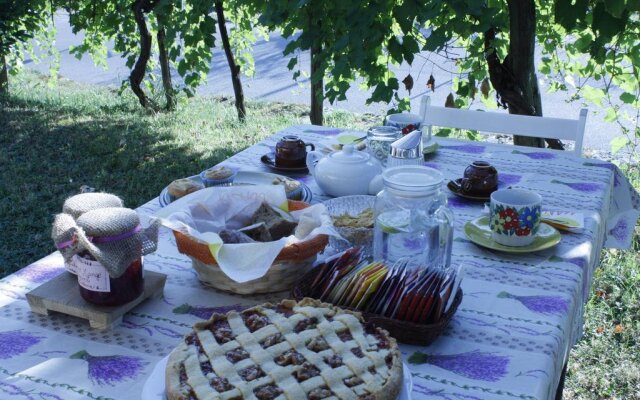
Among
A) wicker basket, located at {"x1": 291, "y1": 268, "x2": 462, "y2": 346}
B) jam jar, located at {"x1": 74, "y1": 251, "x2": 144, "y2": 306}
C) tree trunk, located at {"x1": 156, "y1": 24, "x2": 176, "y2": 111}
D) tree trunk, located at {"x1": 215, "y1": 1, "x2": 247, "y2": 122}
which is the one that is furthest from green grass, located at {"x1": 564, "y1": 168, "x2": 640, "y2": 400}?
tree trunk, located at {"x1": 156, "y1": 24, "x2": 176, "y2": 111}

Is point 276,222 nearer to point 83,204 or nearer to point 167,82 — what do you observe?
point 83,204

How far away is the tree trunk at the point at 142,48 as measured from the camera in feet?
14.8

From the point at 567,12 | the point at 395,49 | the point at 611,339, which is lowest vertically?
the point at 611,339

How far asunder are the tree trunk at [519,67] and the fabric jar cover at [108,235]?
8.28 feet

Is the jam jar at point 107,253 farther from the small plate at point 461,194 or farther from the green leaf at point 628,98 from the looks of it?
the green leaf at point 628,98

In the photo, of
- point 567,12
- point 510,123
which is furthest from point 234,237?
point 567,12

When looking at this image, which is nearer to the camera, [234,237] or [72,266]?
[72,266]

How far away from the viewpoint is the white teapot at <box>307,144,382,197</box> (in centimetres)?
172


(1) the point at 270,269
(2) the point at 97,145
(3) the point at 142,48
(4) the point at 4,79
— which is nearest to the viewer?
(1) the point at 270,269

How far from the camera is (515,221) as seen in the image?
4.81 ft

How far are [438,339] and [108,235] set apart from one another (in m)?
0.56

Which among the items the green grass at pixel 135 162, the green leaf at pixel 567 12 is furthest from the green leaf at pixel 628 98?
the green leaf at pixel 567 12

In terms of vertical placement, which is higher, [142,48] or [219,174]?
[142,48]

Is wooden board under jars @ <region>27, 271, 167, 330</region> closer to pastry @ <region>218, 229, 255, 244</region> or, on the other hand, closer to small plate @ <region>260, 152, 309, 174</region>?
pastry @ <region>218, 229, 255, 244</region>
